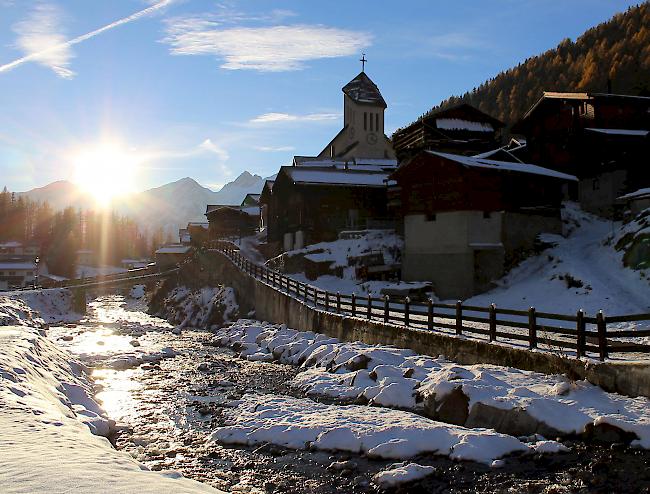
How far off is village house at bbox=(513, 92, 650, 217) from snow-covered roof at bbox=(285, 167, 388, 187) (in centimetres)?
1304

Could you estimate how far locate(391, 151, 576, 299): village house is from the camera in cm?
3180

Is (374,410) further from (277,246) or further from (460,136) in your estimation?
(277,246)

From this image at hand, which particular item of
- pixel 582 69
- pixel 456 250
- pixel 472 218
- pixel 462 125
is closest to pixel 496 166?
pixel 472 218

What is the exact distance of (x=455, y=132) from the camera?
4916 cm

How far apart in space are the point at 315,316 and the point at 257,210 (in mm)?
56498

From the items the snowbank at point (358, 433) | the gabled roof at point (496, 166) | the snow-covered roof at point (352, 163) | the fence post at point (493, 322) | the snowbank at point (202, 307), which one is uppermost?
the snow-covered roof at point (352, 163)

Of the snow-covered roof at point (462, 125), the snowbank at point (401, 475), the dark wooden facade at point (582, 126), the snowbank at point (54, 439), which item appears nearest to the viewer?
the snowbank at point (54, 439)

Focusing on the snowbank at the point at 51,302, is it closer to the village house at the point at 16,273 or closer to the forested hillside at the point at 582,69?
the village house at the point at 16,273

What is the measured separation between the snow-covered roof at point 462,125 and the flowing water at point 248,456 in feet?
105

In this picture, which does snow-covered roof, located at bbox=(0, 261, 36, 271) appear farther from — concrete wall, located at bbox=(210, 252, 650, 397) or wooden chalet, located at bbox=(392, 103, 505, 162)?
wooden chalet, located at bbox=(392, 103, 505, 162)

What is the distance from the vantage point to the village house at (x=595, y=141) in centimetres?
3831

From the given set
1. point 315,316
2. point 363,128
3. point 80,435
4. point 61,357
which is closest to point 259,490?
point 80,435

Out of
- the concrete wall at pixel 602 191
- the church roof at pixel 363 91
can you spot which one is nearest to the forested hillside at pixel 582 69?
the church roof at pixel 363 91

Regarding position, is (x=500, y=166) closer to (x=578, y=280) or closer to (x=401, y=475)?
(x=578, y=280)
